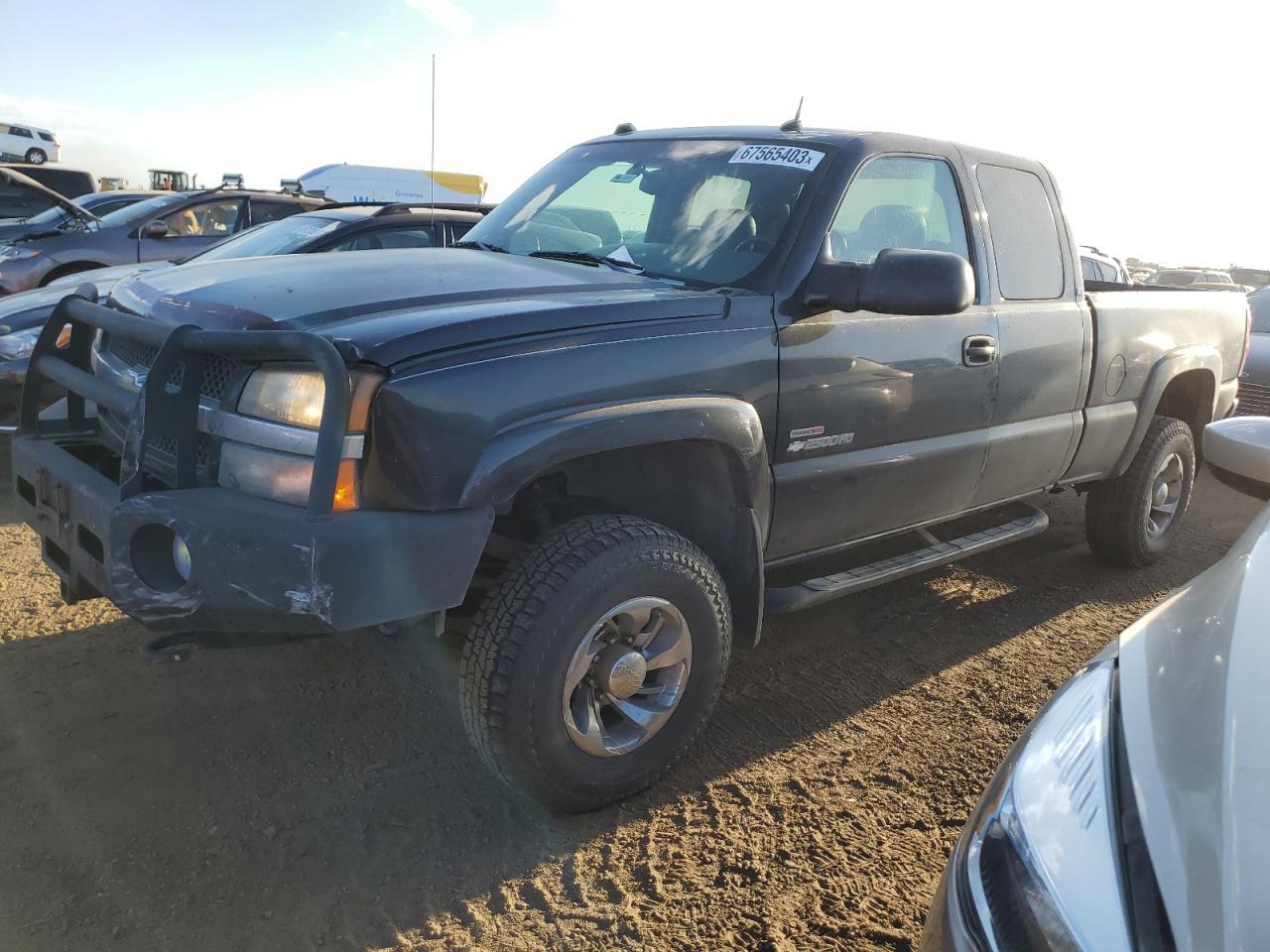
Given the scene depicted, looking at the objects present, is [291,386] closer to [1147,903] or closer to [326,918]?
[326,918]

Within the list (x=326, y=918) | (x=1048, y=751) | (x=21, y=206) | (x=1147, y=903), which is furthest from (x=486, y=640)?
(x=21, y=206)

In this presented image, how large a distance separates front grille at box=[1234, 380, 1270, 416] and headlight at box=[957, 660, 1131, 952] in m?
6.82

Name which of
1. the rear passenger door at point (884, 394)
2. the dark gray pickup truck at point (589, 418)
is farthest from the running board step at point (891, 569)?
the rear passenger door at point (884, 394)

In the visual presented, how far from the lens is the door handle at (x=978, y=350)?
3.55 metres

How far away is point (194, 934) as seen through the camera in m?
2.21

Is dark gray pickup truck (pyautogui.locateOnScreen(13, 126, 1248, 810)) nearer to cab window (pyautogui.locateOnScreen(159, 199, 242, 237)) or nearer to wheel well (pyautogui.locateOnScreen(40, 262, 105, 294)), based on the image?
wheel well (pyautogui.locateOnScreen(40, 262, 105, 294))

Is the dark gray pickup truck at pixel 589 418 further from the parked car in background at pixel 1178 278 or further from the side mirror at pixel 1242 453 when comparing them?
the parked car in background at pixel 1178 278

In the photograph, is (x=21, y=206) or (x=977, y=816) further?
(x=21, y=206)

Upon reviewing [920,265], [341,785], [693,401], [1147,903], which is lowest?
[341,785]

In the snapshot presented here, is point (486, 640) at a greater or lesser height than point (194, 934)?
greater

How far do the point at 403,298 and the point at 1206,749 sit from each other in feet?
6.77

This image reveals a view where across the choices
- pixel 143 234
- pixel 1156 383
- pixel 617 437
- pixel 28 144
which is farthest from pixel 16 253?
pixel 28 144

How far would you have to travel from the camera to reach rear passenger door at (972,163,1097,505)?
3816 mm

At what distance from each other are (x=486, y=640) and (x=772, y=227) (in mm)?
1640
